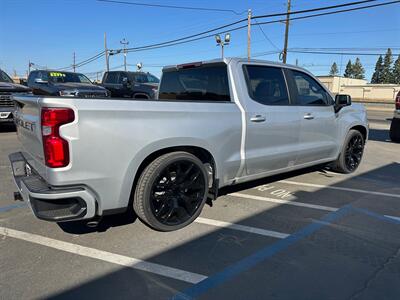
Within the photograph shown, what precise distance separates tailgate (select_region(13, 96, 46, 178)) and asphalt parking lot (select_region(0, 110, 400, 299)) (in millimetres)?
790

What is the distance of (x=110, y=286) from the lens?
2.78m

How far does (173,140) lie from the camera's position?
3.56 m

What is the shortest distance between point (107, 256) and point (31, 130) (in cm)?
137

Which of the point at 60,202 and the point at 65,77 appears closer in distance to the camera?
the point at 60,202

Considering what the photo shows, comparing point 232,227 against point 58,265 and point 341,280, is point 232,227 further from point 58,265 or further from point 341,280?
point 58,265

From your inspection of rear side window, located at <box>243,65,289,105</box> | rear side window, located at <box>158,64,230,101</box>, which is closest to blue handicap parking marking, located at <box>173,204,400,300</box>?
rear side window, located at <box>243,65,289,105</box>

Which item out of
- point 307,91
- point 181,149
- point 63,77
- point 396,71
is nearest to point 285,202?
point 307,91

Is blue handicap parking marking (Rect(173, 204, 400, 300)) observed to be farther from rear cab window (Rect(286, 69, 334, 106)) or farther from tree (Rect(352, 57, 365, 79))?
tree (Rect(352, 57, 365, 79))

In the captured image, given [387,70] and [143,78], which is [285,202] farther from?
[387,70]

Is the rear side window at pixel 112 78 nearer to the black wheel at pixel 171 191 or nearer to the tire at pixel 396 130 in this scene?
the tire at pixel 396 130

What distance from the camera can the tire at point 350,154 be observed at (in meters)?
6.23

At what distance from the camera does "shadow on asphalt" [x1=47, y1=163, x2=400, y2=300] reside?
2.72 meters

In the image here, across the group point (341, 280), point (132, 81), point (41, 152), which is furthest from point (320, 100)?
point (132, 81)

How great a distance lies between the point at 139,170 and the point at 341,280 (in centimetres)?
204
